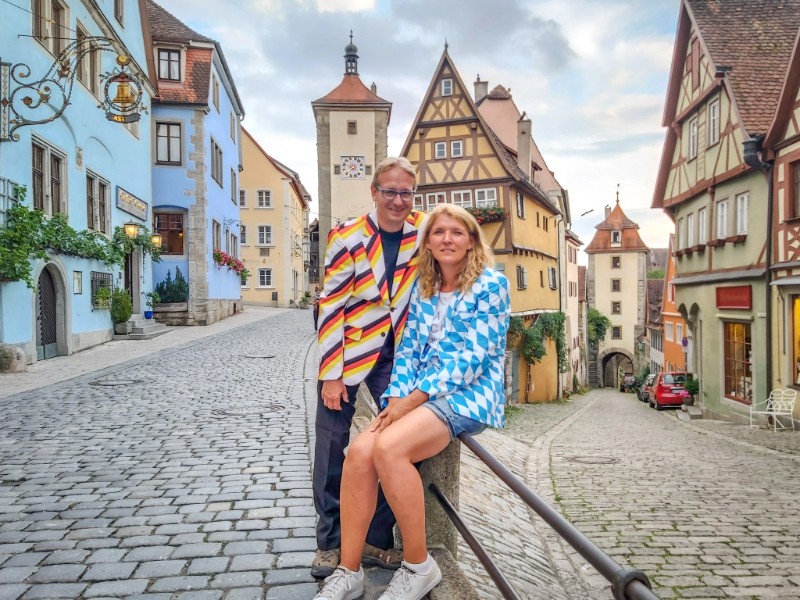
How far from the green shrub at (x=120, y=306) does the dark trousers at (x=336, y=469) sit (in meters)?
16.8

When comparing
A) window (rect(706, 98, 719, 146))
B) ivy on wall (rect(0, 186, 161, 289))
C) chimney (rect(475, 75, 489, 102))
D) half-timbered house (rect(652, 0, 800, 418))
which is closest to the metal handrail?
ivy on wall (rect(0, 186, 161, 289))

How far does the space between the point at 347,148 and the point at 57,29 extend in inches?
1115

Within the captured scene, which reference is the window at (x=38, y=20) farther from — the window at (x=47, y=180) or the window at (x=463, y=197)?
the window at (x=463, y=197)

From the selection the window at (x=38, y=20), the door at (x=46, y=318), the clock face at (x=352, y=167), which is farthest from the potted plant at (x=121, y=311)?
the clock face at (x=352, y=167)

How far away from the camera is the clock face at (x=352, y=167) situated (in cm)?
4269

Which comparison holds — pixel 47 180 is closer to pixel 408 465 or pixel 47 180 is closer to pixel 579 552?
pixel 408 465

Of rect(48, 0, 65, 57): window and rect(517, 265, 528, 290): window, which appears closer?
rect(48, 0, 65, 57): window

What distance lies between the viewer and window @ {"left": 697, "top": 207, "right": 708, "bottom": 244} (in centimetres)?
2030

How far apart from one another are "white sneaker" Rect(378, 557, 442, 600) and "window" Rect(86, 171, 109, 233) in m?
16.7

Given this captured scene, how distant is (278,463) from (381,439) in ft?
11.1

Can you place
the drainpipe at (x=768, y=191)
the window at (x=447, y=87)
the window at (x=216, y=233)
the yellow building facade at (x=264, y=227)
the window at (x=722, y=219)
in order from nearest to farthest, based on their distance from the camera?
1. the drainpipe at (x=768, y=191)
2. the window at (x=722, y=219)
3. the window at (x=447, y=87)
4. the window at (x=216, y=233)
5. the yellow building facade at (x=264, y=227)

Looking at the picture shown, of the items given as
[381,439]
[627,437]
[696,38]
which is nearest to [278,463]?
[381,439]

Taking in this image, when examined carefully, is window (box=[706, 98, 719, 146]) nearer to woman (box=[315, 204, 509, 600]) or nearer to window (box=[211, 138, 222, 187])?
woman (box=[315, 204, 509, 600])

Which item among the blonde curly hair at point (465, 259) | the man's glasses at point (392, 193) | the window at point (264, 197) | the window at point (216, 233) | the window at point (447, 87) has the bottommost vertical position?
the blonde curly hair at point (465, 259)
